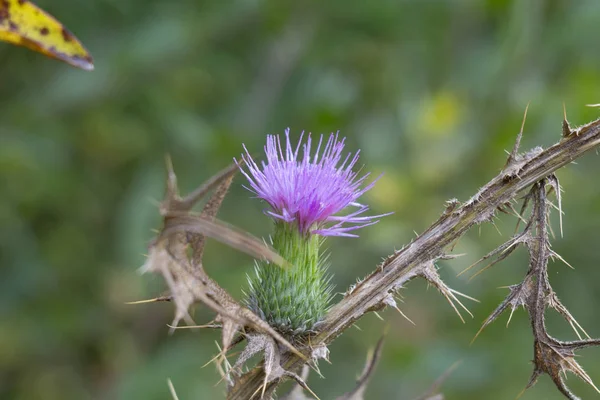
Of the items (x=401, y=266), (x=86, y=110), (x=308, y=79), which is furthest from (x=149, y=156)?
(x=401, y=266)

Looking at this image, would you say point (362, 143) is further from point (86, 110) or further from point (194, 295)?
point (194, 295)

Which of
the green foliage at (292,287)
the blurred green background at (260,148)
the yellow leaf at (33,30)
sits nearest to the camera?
the yellow leaf at (33,30)

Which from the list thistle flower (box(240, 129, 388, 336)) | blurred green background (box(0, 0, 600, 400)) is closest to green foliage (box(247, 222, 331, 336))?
thistle flower (box(240, 129, 388, 336))

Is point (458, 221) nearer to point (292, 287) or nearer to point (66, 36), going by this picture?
point (292, 287)

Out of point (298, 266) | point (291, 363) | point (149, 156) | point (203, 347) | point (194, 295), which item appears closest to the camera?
point (194, 295)

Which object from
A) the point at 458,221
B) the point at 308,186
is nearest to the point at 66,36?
the point at 308,186

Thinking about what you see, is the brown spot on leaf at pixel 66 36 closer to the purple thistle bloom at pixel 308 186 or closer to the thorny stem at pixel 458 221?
the purple thistle bloom at pixel 308 186

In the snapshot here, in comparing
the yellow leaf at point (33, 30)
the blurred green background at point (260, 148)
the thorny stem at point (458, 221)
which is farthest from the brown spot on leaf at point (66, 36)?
the blurred green background at point (260, 148)

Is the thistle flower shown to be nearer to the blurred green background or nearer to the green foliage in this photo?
the green foliage
